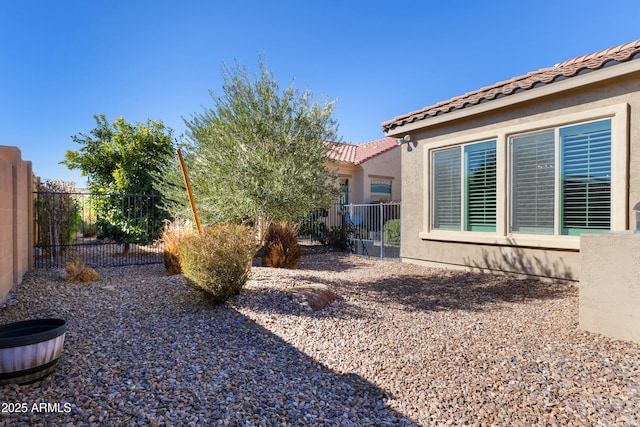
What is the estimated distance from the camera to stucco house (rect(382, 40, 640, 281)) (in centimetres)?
596

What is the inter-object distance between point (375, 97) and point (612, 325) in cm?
875

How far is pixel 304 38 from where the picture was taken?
9.20 metres

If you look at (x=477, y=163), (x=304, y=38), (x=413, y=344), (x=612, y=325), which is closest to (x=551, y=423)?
(x=413, y=344)

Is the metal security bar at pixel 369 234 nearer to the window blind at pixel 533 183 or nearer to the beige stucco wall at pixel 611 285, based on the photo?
the window blind at pixel 533 183

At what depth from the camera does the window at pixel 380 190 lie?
742 inches

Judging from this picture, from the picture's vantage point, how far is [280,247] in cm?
→ 845

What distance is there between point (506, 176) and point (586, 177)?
1.39 meters

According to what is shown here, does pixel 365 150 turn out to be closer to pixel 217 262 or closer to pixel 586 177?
pixel 586 177

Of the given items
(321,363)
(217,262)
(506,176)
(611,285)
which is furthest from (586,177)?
(217,262)

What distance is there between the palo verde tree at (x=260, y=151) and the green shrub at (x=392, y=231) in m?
5.35

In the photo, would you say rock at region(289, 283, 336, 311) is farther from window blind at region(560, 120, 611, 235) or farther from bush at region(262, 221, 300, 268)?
window blind at region(560, 120, 611, 235)

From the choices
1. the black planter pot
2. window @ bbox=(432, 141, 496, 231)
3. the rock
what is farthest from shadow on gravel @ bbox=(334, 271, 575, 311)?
the black planter pot

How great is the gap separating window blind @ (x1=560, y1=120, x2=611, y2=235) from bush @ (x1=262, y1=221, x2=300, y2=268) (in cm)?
575

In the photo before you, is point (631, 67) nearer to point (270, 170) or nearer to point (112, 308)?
point (270, 170)
